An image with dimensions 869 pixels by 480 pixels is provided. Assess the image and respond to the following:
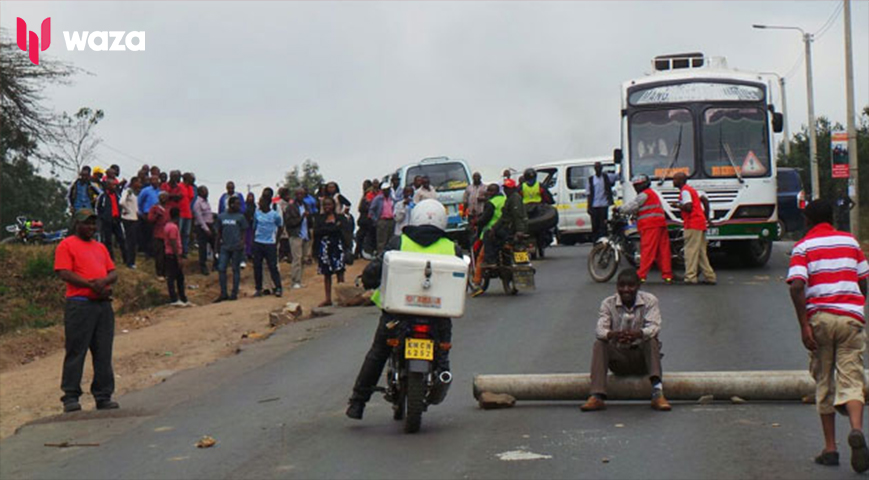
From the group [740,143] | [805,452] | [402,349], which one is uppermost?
[740,143]

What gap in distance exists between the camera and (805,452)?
9.19 meters

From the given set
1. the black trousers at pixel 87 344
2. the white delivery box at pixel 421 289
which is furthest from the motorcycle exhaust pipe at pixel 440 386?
the black trousers at pixel 87 344

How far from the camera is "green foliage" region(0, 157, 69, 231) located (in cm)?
4288

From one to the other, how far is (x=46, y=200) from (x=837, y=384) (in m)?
48.0

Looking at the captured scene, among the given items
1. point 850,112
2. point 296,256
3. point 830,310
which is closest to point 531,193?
point 296,256

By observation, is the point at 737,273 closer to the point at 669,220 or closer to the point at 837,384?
the point at 669,220

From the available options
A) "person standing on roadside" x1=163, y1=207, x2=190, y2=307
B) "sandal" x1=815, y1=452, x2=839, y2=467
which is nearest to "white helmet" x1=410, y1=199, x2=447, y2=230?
"sandal" x1=815, y1=452, x2=839, y2=467

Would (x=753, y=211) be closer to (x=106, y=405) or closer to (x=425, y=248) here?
(x=106, y=405)

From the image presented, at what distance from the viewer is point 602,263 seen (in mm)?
21969

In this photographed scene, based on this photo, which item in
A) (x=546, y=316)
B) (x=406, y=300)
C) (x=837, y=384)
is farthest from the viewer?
(x=546, y=316)

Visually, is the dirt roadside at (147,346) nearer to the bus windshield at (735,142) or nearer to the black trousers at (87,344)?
the black trousers at (87,344)

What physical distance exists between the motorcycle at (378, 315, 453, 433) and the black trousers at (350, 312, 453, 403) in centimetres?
5

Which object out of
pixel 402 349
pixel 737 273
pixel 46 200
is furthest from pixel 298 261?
pixel 46 200

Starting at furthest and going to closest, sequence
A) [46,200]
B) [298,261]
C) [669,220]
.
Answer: [46,200]
[298,261]
[669,220]
